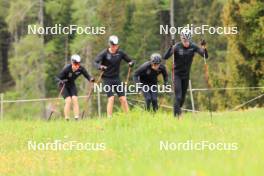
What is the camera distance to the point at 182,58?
1512 cm

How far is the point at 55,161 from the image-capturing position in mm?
10398

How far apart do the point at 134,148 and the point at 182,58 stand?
4.74 m

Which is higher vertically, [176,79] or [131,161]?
[176,79]

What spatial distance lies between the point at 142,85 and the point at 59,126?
3111 millimetres

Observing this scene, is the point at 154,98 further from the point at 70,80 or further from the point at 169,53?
the point at 70,80

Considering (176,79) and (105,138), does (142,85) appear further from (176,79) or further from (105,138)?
(105,138)

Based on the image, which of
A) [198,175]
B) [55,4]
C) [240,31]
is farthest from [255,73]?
[55,4]

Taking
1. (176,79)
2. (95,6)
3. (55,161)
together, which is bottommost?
(55,161)

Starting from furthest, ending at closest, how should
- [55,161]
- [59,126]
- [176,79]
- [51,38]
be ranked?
[51,38] → [176,79] → [59,126] → [55,161]
